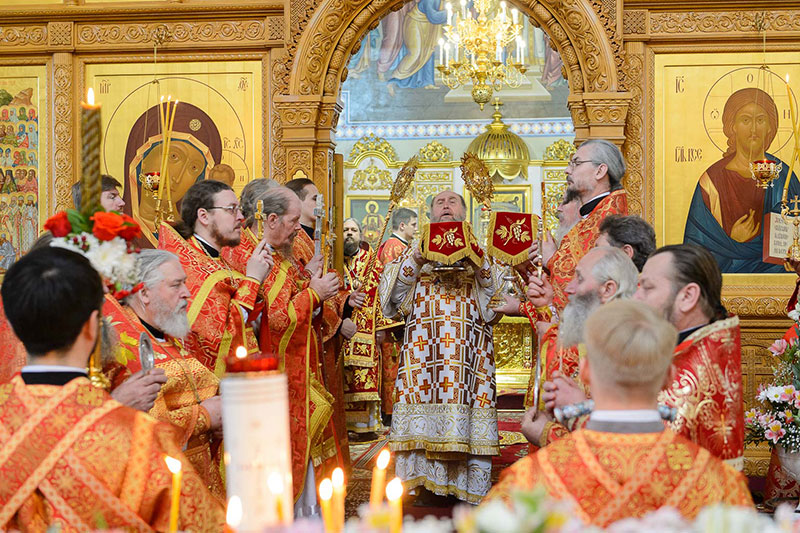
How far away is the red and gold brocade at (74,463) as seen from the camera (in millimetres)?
2148

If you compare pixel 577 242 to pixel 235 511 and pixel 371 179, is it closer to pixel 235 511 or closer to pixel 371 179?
pixel 235 511

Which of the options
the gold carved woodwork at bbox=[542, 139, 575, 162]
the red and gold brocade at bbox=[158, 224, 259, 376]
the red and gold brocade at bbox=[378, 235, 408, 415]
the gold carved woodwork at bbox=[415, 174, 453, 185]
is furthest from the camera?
the gold carved woodwork at bbox=[415, 174, 453, 185]

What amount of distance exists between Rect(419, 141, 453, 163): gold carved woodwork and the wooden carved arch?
289 inches

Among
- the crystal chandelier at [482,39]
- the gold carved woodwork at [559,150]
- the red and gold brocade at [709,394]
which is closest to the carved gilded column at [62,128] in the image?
the crystal chandelier at [482,39]

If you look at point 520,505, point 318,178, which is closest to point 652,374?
point 520,505

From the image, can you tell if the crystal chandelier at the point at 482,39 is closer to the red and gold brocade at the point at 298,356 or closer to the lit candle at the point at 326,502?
the red and gold brocade at the point at 298,356

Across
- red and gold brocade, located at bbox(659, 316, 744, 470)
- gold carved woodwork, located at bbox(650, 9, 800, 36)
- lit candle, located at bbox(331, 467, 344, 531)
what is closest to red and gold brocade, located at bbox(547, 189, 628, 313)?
red and gold brocade, located at bbox(659, 316, 744, 470)

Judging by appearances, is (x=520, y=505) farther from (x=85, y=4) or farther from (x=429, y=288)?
(x=85, y=4)

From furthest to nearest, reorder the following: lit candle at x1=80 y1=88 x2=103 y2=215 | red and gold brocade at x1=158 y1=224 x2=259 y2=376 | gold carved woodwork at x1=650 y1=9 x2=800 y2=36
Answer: gold carved woodwork at x1=650 y1=9 x2=800 y2=36 < red and gold brocade at x1=158 y1=224 x2=259 y2=376 < lit candle at x1=80 y1=88 x2=103 y2=215

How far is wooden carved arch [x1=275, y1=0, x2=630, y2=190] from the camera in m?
7.27

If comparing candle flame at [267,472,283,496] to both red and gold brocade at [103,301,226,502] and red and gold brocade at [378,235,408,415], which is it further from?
red and gold brocade at [378,235,408,415]

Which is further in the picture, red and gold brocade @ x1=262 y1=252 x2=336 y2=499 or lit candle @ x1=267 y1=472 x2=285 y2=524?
red and gold brocade @ x1=262 y1=252 x2=336 y2=499

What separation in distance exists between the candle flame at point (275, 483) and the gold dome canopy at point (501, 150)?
1317 centimetres

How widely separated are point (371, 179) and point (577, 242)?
35.0ft
